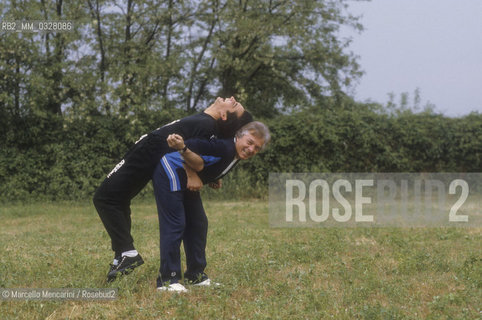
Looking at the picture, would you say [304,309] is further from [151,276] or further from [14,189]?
[14,189]

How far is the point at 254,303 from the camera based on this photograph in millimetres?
4652

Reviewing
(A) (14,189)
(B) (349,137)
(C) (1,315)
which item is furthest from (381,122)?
(C) (1,315)

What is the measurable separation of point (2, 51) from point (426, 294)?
41.8 ft

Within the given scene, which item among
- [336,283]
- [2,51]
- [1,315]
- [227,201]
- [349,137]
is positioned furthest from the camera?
[349,137]

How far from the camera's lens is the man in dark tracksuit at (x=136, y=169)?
4.98m

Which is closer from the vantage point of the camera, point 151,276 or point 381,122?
point 151,276

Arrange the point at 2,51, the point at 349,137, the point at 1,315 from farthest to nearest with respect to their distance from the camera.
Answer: the point at 349,137
the point at 2,51
the point at 1,315

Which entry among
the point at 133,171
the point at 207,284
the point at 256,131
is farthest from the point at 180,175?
the point at 207,284

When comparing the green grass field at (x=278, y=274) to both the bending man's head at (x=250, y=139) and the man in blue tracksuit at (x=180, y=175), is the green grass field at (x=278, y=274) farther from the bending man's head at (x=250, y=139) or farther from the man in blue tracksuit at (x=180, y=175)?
the bending man's head at (x=250, y=139)

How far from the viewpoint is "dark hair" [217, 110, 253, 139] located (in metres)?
5.18

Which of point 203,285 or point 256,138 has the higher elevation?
point 256,138

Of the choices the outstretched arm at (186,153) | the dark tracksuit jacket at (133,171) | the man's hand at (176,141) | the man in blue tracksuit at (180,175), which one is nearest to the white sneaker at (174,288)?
the man in blue tracksuit at (180,175)

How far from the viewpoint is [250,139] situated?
5027mm

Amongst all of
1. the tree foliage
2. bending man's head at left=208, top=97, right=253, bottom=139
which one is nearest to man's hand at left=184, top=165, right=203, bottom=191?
bending man's head at left=208, top=97, right=253, bottom=139
